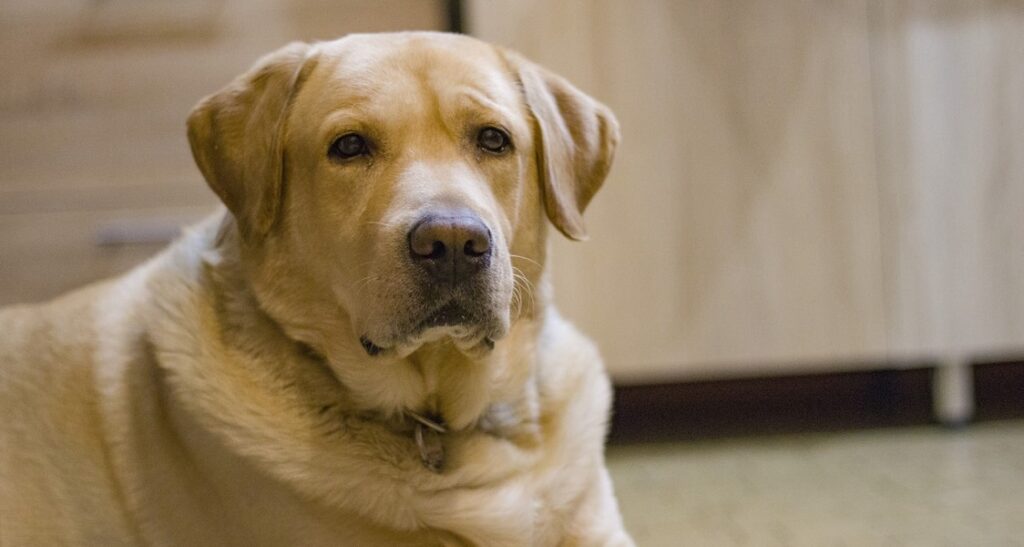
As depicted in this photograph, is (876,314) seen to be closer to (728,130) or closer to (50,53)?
(728,130)

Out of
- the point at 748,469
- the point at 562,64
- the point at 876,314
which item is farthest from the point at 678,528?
the point at 562,64

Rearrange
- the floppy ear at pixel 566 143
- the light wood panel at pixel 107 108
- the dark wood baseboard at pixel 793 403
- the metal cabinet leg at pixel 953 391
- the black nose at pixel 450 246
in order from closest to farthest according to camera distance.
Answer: the black nose at pixel 450 246
the floppy ear at pixel 566 143
the light wood panel at pixel 107 108
the metal cabinet leg at pixel 953 391
the dark wood baseboard at pixel 793 403

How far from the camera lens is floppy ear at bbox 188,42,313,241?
1.46 meters

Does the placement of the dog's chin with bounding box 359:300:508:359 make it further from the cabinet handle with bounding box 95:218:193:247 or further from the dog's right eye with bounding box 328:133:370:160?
the cabinet handle with bounding box 95:218:193:247

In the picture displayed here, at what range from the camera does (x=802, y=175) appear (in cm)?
254

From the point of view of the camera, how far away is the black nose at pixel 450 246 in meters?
1.27

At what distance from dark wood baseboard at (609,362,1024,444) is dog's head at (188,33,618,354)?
143 cm

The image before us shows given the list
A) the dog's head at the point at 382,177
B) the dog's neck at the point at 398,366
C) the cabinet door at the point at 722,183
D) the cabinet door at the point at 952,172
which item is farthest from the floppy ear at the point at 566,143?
the cabinet door at the point at 952,172

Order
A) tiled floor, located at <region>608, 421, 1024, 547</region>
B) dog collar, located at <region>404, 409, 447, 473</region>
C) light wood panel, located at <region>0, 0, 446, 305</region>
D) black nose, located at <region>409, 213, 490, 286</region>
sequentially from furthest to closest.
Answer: light wood panel, located at <region>0, 0, 446, 305</region> < tiled floor, located at <region>608, 421, 1024, 547</region> < dog collar, located at <region>404, 409, 447, 473</region> < black nose, located at <region>409, 213, 490, 286</region>

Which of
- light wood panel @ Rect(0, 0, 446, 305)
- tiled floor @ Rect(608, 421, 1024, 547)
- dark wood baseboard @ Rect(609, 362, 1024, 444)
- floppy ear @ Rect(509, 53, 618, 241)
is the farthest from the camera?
dark wood baseboard @ Rect(609, 362, 1024, 444)

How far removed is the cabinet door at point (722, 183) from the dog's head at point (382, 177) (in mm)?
979

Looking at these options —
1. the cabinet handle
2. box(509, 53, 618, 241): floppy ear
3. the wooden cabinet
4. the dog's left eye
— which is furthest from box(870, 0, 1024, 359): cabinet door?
the cabinet handle

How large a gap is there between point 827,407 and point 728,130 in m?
0.96

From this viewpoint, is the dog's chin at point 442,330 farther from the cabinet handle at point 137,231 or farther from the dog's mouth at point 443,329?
the cabinet handle at point 137,231
